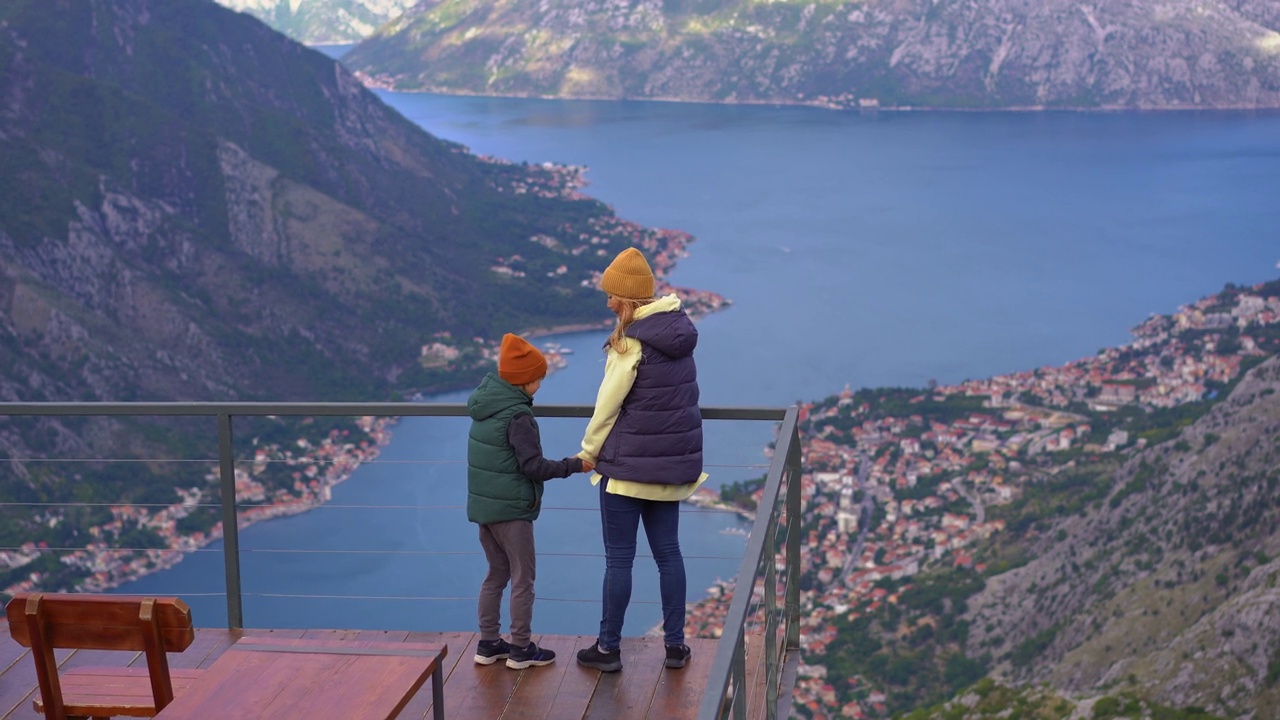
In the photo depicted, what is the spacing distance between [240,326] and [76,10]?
62.7ft

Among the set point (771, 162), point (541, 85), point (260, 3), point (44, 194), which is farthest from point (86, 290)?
point (260, 3)

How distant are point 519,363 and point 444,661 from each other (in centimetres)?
106

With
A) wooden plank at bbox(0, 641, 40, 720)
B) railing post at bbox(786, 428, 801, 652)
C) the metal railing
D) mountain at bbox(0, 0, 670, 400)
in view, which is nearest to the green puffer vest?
the metal railing

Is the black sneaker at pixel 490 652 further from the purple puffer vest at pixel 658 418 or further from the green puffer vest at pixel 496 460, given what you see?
the purple puffer vest at pixel 658 418

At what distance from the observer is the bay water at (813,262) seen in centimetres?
4059

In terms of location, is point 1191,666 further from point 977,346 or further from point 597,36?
point 597,36

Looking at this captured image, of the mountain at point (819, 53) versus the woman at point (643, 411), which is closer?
the woman at point (643, 411)

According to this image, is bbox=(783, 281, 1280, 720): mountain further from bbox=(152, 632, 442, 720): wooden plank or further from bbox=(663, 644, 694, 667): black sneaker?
bbox=(152, 632, 442, 720): wooden plank

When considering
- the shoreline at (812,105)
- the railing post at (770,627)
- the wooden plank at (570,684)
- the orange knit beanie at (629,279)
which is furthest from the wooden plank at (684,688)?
the shoreline at (812,105)

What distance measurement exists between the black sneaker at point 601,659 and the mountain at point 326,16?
6107 inches

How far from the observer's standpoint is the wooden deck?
3.89m

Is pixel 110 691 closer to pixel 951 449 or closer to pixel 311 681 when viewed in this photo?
pixel 311 681

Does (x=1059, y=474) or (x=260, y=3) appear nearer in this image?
(x=1059, y=474)

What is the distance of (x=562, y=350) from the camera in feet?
202
